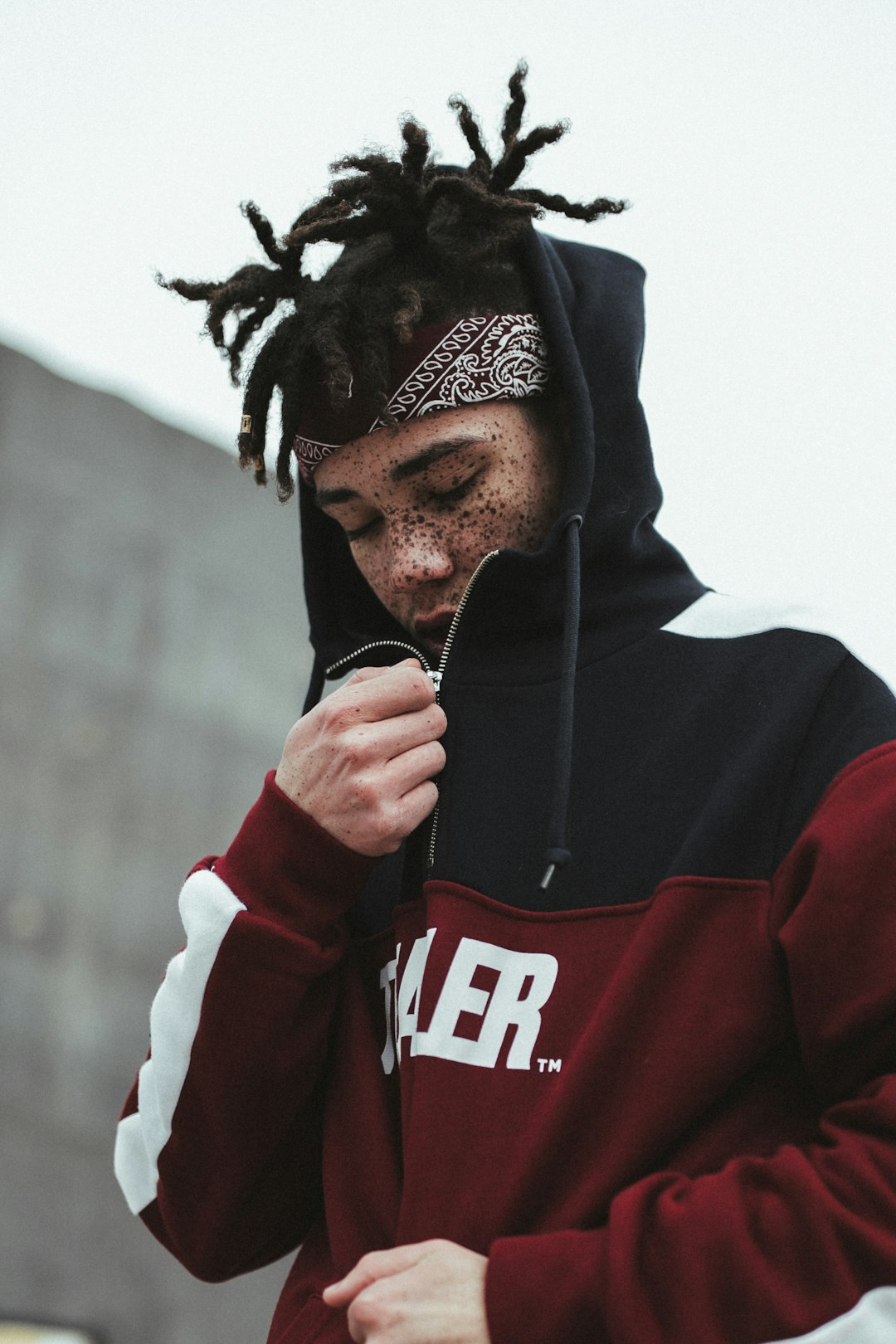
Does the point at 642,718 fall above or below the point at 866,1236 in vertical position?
above

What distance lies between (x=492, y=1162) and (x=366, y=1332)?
173mm

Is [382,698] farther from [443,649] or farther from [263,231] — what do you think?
[263,231]

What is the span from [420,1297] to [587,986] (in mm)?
269

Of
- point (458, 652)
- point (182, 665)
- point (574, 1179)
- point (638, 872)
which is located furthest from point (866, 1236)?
point (182, 665)

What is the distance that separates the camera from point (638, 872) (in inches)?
42.4

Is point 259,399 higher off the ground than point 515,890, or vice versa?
point 259,399

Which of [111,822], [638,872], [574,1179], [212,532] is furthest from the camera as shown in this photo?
[212,532]

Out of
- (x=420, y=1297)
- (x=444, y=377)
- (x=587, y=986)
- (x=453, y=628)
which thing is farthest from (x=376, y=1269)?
(x=444, y=377)

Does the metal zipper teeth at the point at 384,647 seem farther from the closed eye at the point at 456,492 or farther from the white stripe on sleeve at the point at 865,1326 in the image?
the white stripe on sleeve at the point at 865,1326

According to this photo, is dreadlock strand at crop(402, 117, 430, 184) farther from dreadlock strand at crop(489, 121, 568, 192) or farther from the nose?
the nose

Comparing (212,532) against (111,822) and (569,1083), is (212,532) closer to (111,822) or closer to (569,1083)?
(111,822)

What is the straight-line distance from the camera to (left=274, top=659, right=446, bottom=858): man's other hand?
1155mm

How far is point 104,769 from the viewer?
4.91m

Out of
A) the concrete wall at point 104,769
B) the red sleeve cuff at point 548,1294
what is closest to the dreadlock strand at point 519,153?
the red sleeve cuff at point 548,1294
